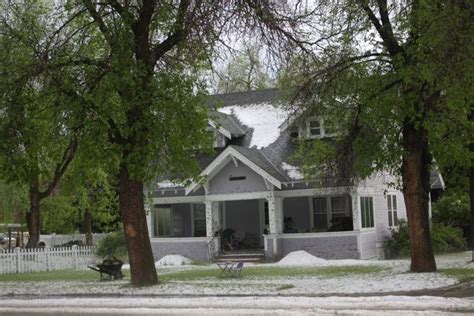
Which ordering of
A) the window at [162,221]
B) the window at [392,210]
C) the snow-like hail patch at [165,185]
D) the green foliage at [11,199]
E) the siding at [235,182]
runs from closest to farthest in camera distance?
the siding at [235,182]
the snow-like hail patch at [165,185]
the window at [392,210]
the window at [162,221]
the green foliage at [11,199]

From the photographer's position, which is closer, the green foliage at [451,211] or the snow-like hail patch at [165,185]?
the snow-like hail patch at [165,185]

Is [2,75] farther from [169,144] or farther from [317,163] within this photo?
[317,163]

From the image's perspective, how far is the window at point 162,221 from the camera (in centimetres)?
3312

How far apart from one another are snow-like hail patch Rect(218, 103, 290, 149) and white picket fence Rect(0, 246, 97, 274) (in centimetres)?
943

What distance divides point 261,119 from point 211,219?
6415 mm

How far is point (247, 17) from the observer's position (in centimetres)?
1697

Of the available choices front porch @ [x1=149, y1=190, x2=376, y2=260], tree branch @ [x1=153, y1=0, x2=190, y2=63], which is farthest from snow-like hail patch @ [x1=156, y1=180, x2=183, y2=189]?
tree branch @ [x1=153, y1=0, x2=190, y2=63]

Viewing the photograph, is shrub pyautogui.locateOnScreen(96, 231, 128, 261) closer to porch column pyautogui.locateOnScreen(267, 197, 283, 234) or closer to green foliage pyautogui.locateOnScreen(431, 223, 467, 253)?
porch column pyautogui.locateOnScreen(267, 197, 283, 234)

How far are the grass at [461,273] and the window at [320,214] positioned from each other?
10977mm

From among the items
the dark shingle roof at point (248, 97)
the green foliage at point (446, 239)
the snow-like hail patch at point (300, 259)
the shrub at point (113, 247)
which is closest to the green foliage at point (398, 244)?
the green foliage at point (446, 239)

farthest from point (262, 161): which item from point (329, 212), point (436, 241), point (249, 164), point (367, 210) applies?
point (436, 241)

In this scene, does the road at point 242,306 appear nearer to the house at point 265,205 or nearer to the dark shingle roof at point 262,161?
the house at point 265,205

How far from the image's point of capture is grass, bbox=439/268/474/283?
57.6 feet

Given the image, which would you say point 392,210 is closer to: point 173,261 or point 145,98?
point 173,261
